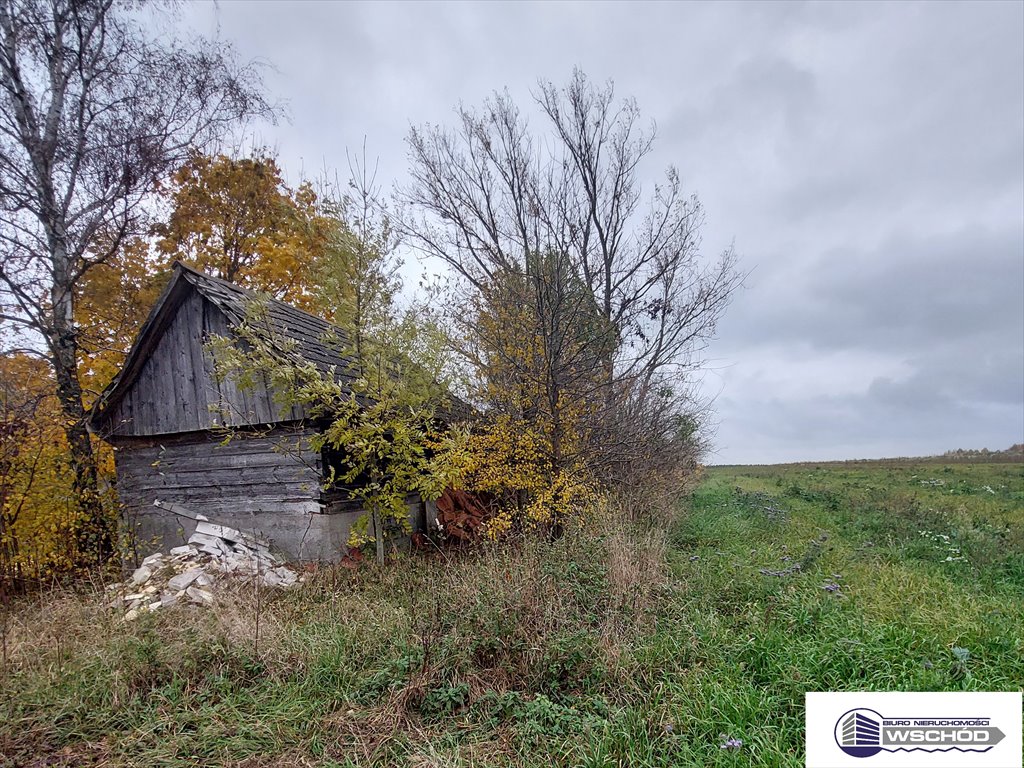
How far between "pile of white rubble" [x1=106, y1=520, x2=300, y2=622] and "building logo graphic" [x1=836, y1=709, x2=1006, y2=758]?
6.25 meters

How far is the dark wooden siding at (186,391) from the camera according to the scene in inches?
333

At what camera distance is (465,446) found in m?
7.80

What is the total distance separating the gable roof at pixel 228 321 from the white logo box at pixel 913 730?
6.24m

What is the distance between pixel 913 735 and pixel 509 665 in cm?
278

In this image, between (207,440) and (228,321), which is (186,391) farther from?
(228,321)

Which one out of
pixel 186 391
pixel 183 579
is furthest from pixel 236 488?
pixel 183 579

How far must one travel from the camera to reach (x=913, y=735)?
10.3 feet

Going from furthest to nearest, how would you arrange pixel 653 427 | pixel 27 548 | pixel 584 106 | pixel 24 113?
pixel 584 106, pixel 653 427, pixel 24 113, pixel 27 548

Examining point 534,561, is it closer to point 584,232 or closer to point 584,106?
point 584,232

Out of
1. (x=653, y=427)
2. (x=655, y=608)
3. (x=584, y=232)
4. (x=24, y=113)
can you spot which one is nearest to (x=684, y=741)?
(x=655, y=608)

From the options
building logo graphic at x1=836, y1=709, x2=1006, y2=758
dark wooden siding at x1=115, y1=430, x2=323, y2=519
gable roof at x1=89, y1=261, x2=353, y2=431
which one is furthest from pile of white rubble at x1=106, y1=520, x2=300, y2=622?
building logo graphic at x1=836, y1=709, x2=1006, y2=758

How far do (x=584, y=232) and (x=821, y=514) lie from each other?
955cm

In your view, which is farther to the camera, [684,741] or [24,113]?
[24,113]

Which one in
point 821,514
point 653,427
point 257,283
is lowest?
point 821,514
